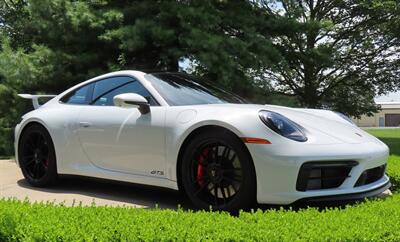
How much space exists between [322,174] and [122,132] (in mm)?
1832

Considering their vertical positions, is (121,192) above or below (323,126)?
below

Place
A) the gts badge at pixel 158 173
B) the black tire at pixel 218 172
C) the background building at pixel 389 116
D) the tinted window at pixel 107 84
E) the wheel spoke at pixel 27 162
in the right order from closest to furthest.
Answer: the black tire at pixel 218 172
the gts badge at pixel 158 173
the tinted window at pixel 107 84
the wheel spoke at pixel 27 162
the background building at pixel 389 116

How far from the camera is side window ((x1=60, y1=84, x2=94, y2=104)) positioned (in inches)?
204

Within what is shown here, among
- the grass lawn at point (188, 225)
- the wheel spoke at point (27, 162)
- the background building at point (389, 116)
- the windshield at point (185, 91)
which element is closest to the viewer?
the grass lawn at point (188, 225)

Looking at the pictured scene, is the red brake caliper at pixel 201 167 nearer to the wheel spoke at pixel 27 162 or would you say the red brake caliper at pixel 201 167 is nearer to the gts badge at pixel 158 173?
the gts badge at pixel 158 173

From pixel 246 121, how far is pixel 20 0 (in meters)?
15.5

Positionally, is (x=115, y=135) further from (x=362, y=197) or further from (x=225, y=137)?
(x=362, y=197)

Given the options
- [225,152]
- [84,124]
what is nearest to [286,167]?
[225,152]

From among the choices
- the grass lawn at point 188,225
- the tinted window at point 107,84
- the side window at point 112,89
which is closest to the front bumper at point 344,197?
the grass lawn at point 188,225

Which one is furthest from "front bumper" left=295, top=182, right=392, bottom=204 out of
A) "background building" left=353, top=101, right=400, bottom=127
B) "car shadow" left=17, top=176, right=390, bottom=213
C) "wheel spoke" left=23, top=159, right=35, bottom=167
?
"background building" left=353, top=101, right=400, bottom=127

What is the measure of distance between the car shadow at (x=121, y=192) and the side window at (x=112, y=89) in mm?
806

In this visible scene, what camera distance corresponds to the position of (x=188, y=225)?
290 centimetres

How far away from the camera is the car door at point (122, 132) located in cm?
424

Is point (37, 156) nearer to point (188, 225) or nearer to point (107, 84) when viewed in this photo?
point (107, 84)
